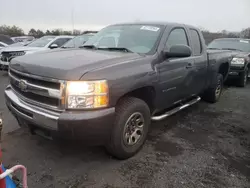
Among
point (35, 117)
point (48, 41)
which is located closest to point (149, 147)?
point (35, 117)

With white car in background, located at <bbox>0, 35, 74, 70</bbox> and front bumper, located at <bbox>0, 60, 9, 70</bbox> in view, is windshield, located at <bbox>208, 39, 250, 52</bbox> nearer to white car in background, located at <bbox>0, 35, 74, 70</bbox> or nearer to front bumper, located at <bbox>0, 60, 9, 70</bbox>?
white car in background, located at <bbox>0, 35, 74, 70</bbox>

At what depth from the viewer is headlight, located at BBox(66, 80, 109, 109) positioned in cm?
260

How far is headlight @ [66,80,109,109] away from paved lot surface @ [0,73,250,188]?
515mm

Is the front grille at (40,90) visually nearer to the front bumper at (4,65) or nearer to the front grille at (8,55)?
the front grille at (8,55)

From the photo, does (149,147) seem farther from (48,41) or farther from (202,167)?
(48,41)

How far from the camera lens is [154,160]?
333 cm

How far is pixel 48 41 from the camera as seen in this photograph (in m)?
10.5

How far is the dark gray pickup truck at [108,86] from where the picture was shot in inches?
104

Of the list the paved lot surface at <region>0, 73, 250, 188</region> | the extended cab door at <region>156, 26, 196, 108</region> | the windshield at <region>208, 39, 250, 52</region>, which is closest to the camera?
the paved lot surface at <region>0, 73, 250, 188</region>

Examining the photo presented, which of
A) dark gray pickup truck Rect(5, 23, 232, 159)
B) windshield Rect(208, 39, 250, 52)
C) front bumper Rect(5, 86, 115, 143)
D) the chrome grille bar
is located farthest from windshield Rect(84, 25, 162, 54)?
windshield Rect(208, 39, 250, 52)

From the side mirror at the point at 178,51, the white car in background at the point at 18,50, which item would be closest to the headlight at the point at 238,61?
the side mirror at the point at 178,51

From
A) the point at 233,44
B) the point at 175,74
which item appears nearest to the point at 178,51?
the point at 175,74

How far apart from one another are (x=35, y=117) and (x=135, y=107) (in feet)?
3.94

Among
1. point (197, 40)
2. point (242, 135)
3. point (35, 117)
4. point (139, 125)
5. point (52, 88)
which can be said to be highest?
point (197, 40)
